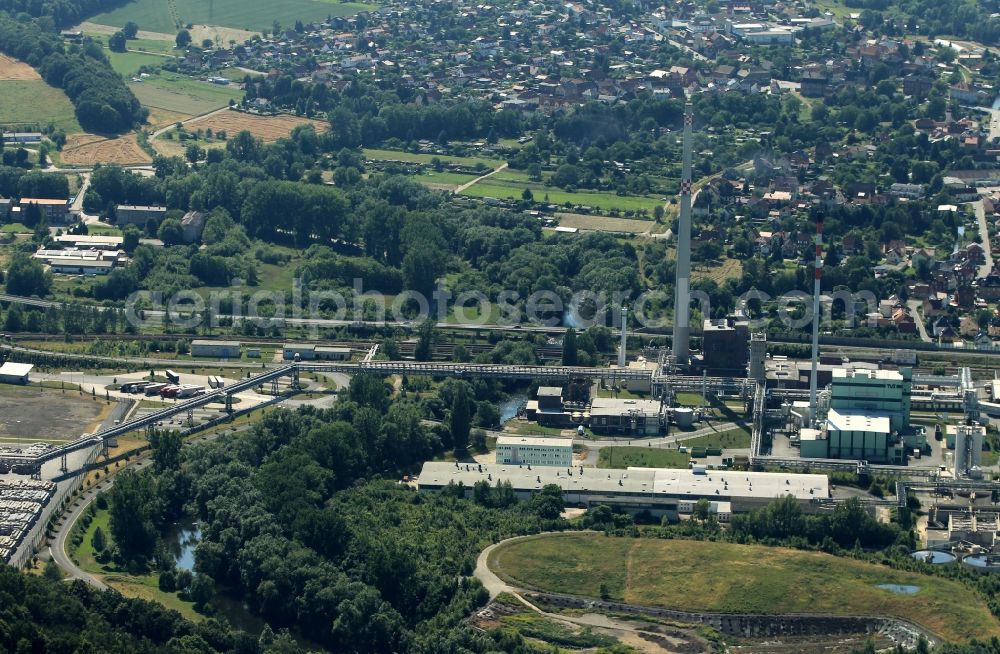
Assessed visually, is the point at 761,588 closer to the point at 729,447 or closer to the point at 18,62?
the point at 729,447

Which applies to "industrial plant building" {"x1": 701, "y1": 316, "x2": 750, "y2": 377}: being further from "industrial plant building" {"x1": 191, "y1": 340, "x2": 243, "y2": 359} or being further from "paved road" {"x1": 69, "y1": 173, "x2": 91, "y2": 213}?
"paved road" {"x1": 69, "y1": 173, "x2": 91, "y2": 213}

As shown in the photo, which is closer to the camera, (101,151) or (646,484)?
(646,484)

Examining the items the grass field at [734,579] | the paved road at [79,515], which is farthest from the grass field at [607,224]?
the grass field at [734,579]

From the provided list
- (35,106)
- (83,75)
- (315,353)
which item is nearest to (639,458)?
(315,353)

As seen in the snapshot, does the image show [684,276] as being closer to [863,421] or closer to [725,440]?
[725,440]

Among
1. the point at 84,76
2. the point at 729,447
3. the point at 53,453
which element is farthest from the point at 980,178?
the point at 53,453

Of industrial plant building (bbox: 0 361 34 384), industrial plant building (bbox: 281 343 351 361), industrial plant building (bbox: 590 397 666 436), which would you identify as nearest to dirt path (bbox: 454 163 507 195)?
industrial plant building (bbox: 281 343 351 361)
